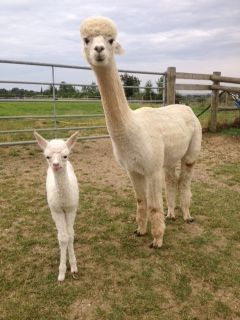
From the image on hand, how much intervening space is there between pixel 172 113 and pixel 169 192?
101 cm

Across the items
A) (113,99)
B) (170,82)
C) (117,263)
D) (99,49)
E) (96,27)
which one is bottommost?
(117,263)

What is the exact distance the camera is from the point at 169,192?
4758mm

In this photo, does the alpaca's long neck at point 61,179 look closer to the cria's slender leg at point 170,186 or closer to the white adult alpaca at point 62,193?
the white adult alpaca at point 62,193

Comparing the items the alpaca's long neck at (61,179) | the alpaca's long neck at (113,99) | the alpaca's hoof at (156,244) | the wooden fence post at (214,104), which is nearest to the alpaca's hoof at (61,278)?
the alpaca's long neck at (61,179)

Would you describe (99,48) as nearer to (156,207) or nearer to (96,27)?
(96,27)

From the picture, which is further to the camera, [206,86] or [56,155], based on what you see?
[206,86]

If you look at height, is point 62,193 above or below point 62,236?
above

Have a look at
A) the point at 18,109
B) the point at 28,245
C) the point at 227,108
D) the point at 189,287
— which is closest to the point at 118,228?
the point at 28,245

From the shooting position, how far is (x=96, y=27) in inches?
115

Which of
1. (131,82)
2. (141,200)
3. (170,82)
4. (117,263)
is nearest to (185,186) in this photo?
(141,200)

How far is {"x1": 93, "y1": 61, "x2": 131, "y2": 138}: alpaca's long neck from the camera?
316cm

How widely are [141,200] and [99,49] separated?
6.26ft

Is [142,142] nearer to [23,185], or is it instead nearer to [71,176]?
[71,176]

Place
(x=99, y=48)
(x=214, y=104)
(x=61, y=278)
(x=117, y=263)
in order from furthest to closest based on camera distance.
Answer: (x=214, y=104) < (x=117, y=263) < (x=61, y=278) < (x=99, y=48)
